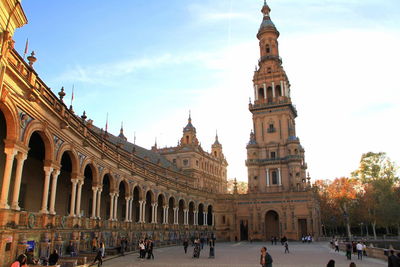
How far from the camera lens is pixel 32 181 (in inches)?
860

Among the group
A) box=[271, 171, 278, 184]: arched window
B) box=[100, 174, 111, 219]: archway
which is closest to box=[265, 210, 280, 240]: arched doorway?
box=[271, 171, 278, 184]: arched window

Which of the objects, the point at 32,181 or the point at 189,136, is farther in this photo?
the point at 189,136

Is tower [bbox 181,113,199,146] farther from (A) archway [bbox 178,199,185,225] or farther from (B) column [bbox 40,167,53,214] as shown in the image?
(B) column [bbox 40,167,53,214]

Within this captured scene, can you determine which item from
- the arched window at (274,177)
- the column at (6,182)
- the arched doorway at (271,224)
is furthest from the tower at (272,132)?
the column at (6,182)

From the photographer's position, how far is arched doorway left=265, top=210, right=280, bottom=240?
5903 cm

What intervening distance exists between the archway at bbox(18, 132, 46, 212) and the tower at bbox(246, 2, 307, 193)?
45243 mm

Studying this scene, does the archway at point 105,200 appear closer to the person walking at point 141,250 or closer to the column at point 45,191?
the person walking at point 141,250

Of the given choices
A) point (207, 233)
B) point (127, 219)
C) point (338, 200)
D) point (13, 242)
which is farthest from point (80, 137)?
point (338, 200)

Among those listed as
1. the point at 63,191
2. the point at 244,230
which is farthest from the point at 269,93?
the point at 63,191

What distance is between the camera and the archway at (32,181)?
21.1 metres

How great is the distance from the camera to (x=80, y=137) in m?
21.1

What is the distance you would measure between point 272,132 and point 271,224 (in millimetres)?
17036

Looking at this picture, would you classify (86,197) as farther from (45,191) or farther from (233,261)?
(233,261)

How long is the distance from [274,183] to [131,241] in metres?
37.0
